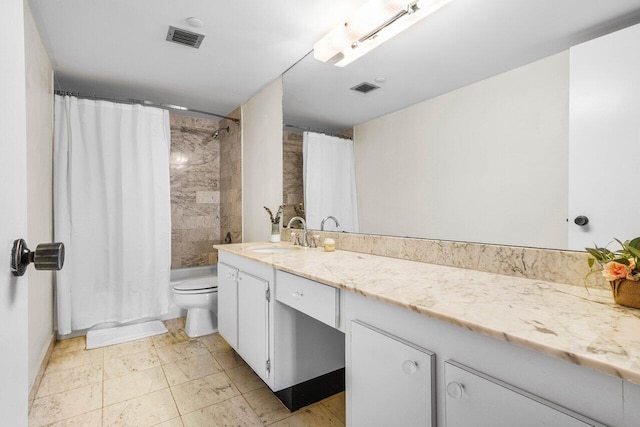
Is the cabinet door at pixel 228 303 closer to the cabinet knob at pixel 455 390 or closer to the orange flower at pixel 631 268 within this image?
the cabinet knob at pixel 455 390

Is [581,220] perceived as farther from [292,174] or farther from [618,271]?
[292,174]

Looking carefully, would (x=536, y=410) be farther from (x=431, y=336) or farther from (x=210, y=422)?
(x=210, y=422)

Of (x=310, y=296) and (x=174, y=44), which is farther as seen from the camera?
(x=174, y=44)

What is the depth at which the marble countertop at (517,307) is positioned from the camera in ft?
1.91

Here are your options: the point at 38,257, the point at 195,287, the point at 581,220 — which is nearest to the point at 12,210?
the point at 38,257

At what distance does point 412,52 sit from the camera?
1636 millimetres

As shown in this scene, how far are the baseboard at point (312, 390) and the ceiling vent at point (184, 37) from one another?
222cm

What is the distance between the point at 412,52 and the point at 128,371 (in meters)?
2.67

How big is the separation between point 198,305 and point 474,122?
2510 mm

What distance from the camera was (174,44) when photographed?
210 cm

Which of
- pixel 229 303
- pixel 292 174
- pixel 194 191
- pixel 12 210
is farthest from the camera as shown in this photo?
pixel 194 191

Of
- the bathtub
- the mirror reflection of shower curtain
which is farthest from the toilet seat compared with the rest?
the mirror reflection of shower curtain

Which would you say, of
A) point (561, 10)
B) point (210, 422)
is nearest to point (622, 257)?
point (561, 10)

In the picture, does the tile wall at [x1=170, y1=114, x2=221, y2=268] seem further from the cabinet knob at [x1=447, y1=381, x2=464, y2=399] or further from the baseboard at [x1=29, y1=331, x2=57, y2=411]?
the cabinet knob at [x1=447, y1=381, x2=464, y2=399]
